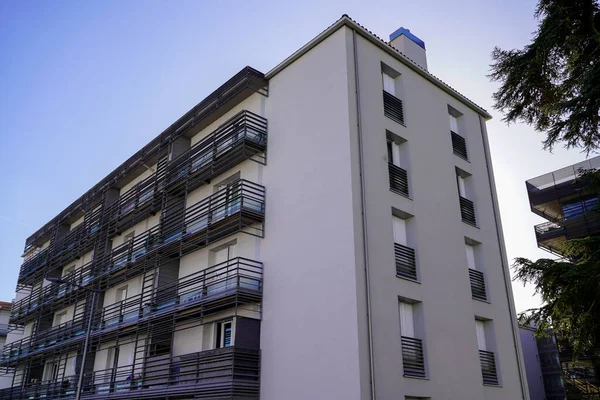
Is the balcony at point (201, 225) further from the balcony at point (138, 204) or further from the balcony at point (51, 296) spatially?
the balcony at point (51, 296)

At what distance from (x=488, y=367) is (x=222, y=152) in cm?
1226

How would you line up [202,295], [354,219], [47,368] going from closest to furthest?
1. [354,219]
2. [202,295]
3. [47,368]

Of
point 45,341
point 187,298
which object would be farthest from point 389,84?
point 45,341

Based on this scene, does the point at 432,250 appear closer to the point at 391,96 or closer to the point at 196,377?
the point at 391,96

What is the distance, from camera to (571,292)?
1462 centimetres

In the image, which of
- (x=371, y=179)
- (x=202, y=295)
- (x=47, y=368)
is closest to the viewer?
(x=371, y=179)

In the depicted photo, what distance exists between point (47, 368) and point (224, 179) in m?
17.8

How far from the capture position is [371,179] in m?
18.2

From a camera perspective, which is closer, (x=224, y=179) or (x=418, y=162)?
(x=418, y=162)

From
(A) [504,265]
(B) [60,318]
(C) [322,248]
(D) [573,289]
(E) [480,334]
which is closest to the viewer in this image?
(D) [573,289]

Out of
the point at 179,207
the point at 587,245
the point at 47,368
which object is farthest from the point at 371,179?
the point at 47,368

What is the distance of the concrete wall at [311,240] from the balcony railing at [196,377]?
0.57 m

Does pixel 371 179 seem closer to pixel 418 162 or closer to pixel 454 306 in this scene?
pixel 418 162

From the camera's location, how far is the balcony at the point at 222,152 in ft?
68.5
